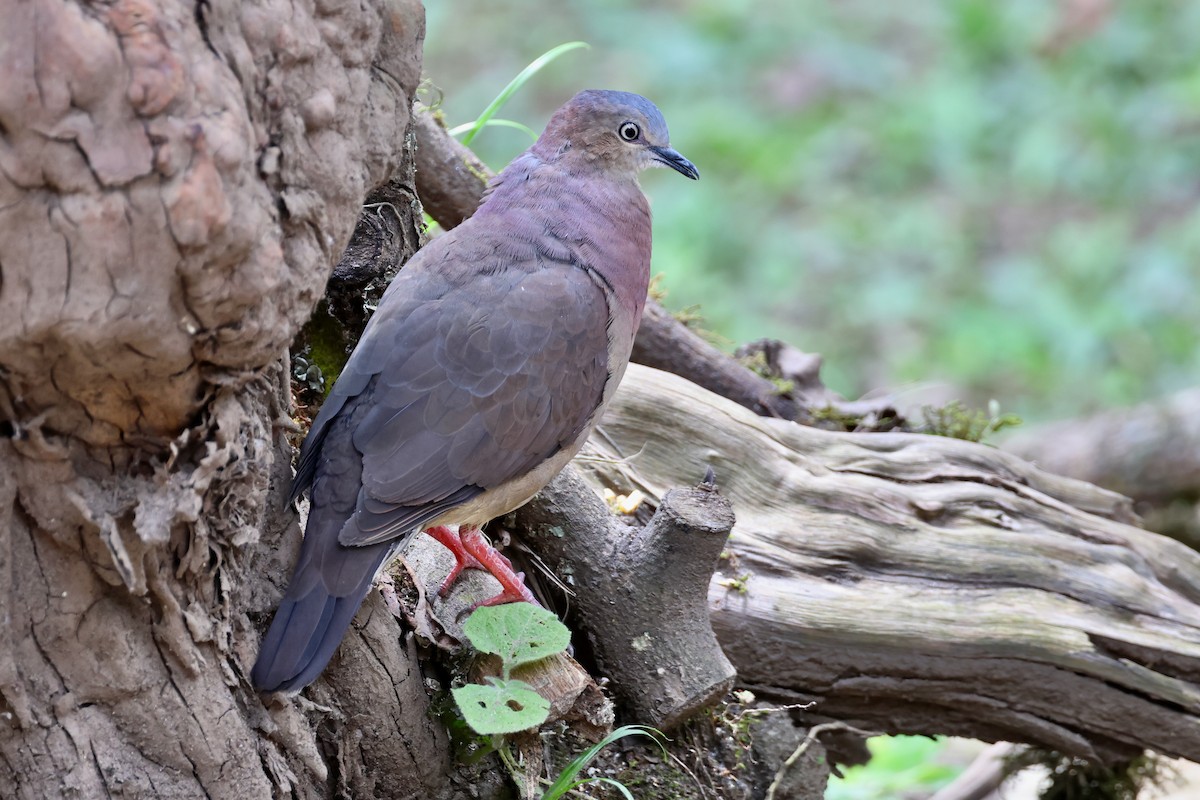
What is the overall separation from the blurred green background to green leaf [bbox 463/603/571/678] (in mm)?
4888

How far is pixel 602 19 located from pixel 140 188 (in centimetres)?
849

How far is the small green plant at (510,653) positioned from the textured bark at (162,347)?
1.07ft

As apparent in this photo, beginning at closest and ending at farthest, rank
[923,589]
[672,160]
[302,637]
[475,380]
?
1. [302,637]
2. [475,380]
3. [672,160]
4. [923,589]

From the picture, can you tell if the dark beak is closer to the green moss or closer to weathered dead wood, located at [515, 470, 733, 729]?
weathered dead wood, located at [515, 470, 733, 729]

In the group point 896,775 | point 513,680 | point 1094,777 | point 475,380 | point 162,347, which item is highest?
point 162,347

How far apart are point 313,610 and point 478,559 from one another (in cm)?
84

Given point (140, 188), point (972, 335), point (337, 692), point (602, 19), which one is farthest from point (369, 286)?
point (602, 19)

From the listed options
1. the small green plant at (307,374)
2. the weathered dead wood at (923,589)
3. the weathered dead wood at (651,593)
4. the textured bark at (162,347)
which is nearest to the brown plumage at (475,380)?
the textured bark at (162,347)

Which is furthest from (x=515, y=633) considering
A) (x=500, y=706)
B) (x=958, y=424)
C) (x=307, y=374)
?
(x=958, y=424)

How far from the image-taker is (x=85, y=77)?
165cm

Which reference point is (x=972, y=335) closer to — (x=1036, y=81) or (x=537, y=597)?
(x=1036, y=81)

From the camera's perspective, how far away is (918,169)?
854cm

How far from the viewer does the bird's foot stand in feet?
9.99

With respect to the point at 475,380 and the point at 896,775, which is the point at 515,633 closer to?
the point at 475,380
